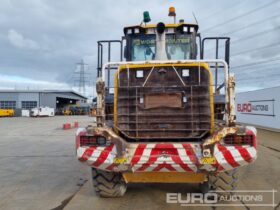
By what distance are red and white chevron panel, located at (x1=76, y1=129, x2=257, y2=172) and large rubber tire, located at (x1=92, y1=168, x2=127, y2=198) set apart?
2.21 ft

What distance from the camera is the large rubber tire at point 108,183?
16.9 feet

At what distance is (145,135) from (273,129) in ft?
59.4

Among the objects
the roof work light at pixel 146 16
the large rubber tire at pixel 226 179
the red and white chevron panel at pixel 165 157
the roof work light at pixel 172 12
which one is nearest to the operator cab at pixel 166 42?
the roof work light at pixel 146 16

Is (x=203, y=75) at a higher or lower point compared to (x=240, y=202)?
higher

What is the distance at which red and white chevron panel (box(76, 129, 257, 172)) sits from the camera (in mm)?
4379

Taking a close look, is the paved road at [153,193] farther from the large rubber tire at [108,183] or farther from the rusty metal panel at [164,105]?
the rusty metal panel at [164,105]

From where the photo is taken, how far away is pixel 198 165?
14.3 feet

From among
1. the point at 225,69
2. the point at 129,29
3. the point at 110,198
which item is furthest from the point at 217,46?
the point at 110,198

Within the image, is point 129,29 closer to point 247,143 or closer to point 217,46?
point 217,46

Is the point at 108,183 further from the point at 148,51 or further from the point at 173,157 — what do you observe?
the point at 148,51

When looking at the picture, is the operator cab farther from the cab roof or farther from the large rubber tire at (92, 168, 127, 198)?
the large rubber tire at (92, 168, 127, 198)

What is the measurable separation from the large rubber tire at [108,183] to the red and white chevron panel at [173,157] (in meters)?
0.67

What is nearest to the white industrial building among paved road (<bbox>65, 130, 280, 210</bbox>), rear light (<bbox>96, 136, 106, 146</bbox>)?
paved road (<bbox>65, 130, 280, 210</bbox>)

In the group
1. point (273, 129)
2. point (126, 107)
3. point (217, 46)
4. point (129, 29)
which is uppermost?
point (129, 29)
